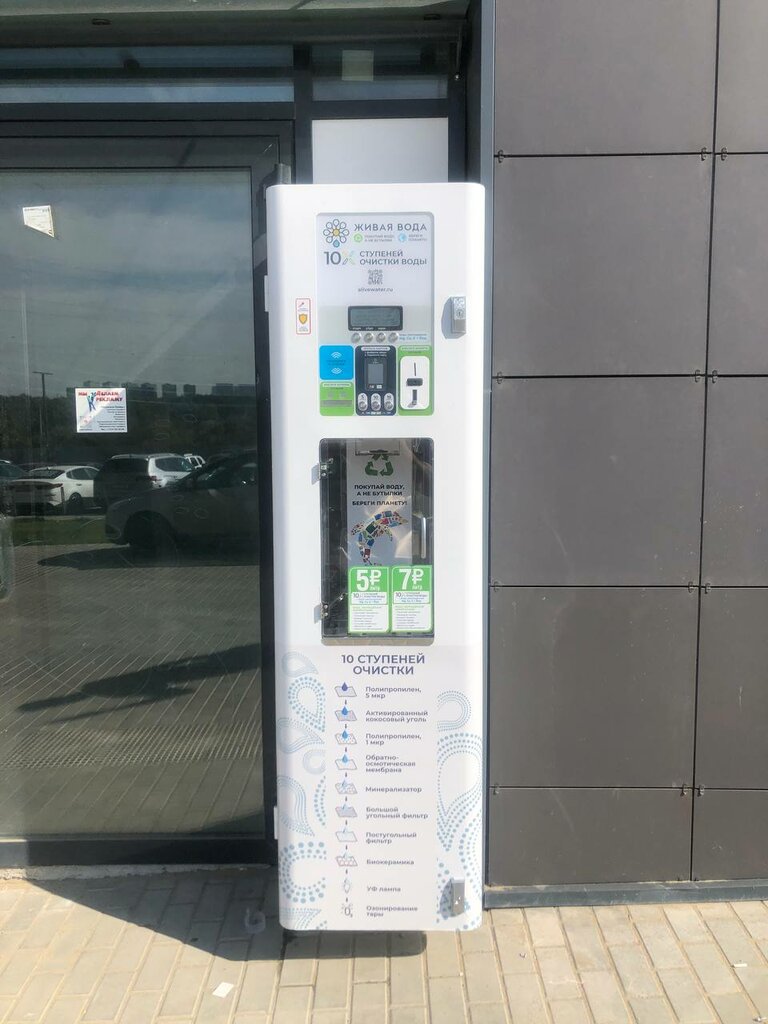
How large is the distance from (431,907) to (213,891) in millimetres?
1052

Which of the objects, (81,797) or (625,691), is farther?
(81,797)

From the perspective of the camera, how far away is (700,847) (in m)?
3.15

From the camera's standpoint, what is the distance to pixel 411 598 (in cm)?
266

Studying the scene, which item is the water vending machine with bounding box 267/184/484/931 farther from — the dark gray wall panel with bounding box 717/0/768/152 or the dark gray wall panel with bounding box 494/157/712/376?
the dark gray wall panel with bounding box 717/0/768/152

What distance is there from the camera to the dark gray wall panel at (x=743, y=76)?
9.52ft

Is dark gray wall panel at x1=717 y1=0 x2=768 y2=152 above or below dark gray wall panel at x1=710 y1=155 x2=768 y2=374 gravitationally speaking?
above

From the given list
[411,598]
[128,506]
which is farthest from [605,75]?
[128,506]

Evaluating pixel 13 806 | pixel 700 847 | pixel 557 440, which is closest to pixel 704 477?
pixel 557 440

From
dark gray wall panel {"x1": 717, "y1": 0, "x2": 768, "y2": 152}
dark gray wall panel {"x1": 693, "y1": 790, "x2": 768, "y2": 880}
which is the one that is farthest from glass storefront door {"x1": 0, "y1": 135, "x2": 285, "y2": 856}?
dark gray wall panel {"x1": 693, "y1": 790, "x2": 768, "y2": 880}

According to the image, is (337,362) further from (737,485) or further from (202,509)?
(737,485)

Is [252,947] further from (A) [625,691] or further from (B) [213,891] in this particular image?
(A) [625,691]

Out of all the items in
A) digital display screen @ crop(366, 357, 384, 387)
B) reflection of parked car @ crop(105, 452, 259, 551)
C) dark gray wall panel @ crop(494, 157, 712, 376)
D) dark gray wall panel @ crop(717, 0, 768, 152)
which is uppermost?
dark gray wall panel @ crop(717, 0, 768, 152)

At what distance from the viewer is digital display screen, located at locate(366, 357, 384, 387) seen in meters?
2.54

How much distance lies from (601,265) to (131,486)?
200 cm
